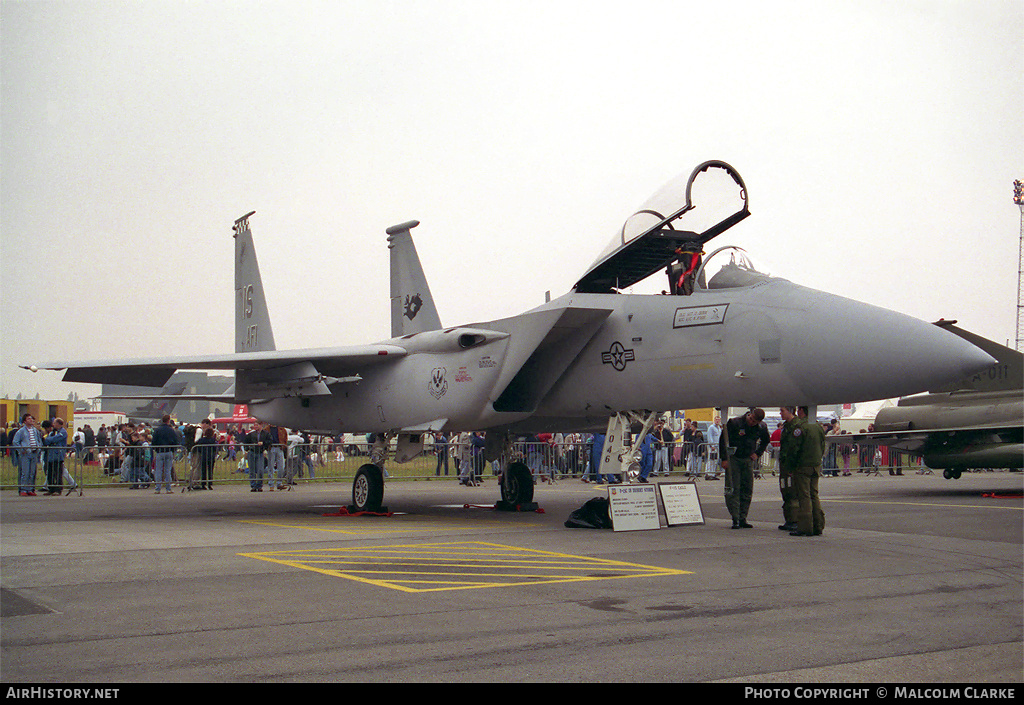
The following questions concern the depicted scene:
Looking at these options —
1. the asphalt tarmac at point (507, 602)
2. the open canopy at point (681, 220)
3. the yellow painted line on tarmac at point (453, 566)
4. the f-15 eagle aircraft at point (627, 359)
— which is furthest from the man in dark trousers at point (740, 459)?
the yellow painted line on tarmac at point (453, 566)

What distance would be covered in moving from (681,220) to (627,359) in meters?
1.67

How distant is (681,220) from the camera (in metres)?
10.0

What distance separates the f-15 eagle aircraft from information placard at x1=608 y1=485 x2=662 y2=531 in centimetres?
40

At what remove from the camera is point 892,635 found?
473 cm

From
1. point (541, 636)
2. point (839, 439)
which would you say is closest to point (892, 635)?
point (541, 636)

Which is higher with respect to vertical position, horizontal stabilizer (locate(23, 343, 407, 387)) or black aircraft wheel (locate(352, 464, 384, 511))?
horizontal stabilizer (locate(23, 343, 407, 387))

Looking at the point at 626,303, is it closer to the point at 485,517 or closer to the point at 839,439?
the point at 485,517

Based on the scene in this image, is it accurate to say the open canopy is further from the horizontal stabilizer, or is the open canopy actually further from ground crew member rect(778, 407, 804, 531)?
the horizontal stabilizer

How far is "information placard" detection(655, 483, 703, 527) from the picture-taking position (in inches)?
412

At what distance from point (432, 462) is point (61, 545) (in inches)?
701

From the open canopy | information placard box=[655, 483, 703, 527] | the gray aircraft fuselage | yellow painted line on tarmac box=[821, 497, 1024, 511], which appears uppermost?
the open canopy

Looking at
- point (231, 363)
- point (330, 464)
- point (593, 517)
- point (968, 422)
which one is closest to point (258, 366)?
point (231, 363)

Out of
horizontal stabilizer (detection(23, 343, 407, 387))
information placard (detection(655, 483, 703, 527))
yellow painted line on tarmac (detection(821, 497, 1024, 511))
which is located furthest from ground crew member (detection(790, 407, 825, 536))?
horizontal stabilizer (detection(23, 343, 407, 387))

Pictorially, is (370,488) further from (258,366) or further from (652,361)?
(652,361)
